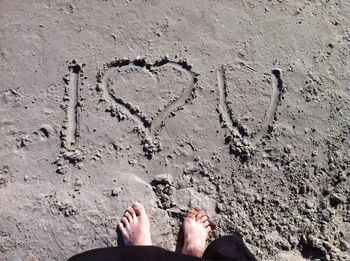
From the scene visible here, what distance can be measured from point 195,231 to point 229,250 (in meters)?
0.23

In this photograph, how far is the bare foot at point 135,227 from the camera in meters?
2.56

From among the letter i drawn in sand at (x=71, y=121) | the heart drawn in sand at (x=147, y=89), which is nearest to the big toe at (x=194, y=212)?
the heart drawn in sand at (x=147, y=89)

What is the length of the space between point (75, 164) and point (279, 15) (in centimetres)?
159

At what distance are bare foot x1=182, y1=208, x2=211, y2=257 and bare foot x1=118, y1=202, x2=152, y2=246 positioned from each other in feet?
0.74

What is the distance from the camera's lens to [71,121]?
106 inches

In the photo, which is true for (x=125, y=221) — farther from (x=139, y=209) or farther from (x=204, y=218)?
(x=204, y=218)

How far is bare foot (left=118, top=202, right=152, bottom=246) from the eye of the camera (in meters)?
2.56

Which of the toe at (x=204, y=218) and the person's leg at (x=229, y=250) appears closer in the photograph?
the person's leg at (x=229, y=250)

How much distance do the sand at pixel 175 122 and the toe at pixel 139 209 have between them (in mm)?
49

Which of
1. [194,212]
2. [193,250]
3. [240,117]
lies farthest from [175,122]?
[193,250]

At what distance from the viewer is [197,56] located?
2.76 metres

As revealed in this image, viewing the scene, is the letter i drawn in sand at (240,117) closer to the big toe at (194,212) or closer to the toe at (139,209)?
the big toe at (194,212)

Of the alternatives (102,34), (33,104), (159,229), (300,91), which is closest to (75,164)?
(33,104)

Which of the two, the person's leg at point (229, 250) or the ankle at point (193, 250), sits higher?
the person's leg at point (229, 250)
